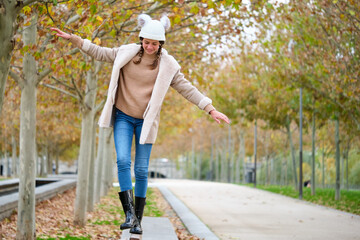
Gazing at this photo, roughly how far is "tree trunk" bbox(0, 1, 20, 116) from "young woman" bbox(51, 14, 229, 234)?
1.74 ft

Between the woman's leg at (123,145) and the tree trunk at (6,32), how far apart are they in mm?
1263

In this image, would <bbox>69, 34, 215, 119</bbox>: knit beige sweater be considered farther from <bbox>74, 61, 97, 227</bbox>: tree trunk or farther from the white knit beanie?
<bbox>74, 61, 97, 227</bbox>: tree trunk

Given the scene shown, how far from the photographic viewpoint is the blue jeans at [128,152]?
16.1 feet

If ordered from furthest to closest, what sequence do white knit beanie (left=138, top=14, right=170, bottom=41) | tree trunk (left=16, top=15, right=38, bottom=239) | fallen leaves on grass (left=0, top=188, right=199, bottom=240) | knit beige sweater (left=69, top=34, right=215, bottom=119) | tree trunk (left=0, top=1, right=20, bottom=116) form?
fallen leaves on grass (left=0, top=188, right=199, bottom=240) → tree trunk (left=16, top=15, right=38, bottom=239) → tree trunk (left=0, top=1, right=20, bottom=116) → knit beige sweater (left=69, top=34, right=215, bottom=119) → white knit beanie (left=138, top=14, right=170, bottom=41)

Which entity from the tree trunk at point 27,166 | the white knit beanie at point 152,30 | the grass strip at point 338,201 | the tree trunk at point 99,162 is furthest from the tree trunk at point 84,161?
the grass strip at point 338,201

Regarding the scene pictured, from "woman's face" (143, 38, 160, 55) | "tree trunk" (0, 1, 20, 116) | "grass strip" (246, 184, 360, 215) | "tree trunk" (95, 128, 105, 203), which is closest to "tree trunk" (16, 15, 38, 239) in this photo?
"tree trunk" (0, 1, 20, 116)

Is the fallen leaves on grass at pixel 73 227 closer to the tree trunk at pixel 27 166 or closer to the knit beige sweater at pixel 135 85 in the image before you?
the tree trunk at pixel 27 166

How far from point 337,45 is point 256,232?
8.80 meters

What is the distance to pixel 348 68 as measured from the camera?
16.9m

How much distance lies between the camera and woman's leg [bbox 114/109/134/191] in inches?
193

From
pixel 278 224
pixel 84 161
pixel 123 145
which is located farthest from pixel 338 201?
pixel 123 145

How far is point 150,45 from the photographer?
4.87m

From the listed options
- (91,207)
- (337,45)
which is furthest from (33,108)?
(337,45)

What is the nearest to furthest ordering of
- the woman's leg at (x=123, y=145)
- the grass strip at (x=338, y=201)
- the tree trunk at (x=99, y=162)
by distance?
1. the woman's leg at (x=123, y=145)
2. the grass strip at (x=338, y=201)
3. the tree trunk at (x=99, y=162)
